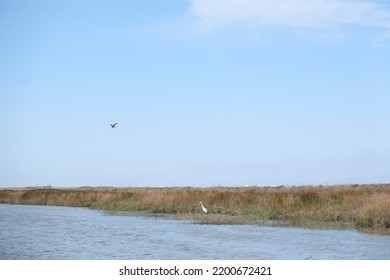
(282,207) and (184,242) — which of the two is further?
(282,207)

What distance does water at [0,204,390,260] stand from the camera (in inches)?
646

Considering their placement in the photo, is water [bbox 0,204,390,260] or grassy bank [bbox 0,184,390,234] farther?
grassy bank [bbox 0,184,390,234]

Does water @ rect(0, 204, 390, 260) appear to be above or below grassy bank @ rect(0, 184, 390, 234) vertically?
below

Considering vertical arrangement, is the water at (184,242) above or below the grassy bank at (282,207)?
below

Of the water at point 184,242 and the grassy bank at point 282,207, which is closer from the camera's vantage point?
the water at point 184,242

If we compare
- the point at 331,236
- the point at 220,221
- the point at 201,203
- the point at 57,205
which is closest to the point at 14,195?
the point at 57,205

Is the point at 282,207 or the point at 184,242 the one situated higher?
the point at 282,207

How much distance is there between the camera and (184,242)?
18891 mm

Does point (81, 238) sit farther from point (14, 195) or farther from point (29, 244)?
point (14, 195)

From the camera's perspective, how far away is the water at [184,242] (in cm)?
1641
